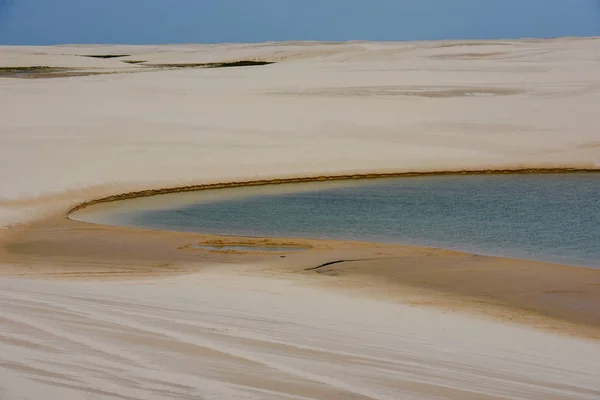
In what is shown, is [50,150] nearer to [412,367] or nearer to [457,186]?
[457,186]

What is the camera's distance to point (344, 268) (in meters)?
7.61

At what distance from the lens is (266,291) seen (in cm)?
643

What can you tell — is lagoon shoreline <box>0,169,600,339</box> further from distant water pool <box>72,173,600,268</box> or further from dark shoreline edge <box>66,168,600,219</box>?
dark shoreline edge <box>66,168,600,219</box>

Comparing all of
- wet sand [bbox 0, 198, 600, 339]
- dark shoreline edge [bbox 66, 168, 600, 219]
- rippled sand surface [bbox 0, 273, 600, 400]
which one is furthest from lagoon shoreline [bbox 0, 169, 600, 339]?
dark shoreline edge [bbox 66, 168, 600, 219]

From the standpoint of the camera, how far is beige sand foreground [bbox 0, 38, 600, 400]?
456cm

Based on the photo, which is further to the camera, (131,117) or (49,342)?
(131,117)

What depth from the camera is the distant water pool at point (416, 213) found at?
895 cm

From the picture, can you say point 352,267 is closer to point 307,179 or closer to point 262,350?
point 262,350

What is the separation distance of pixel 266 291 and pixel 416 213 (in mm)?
4503

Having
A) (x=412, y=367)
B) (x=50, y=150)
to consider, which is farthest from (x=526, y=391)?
(x=50, y=150)

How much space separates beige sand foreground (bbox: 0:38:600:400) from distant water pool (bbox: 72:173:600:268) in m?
0.68

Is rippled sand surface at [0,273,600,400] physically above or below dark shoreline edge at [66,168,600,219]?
below

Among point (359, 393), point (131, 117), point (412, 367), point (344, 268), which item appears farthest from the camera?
point (131, 117)

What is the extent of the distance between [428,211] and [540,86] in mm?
14200
